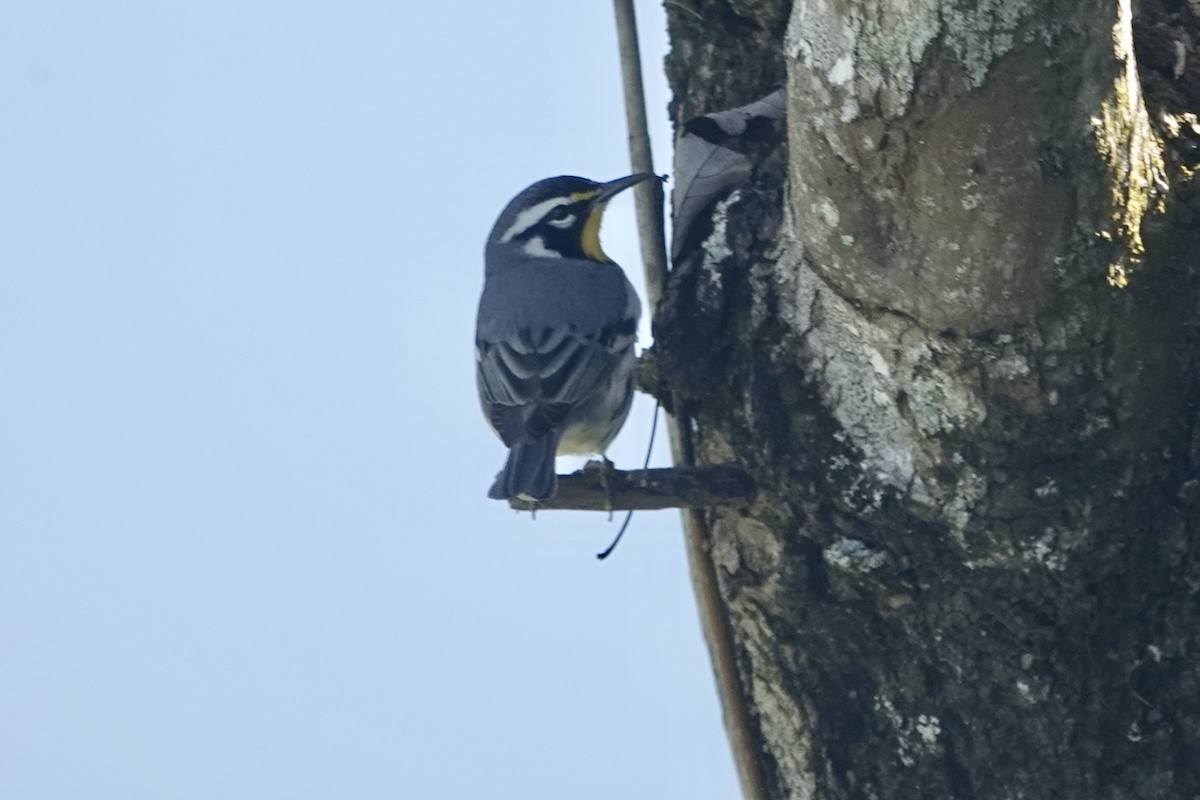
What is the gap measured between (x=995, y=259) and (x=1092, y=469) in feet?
1.75

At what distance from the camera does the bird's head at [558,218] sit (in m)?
5.66

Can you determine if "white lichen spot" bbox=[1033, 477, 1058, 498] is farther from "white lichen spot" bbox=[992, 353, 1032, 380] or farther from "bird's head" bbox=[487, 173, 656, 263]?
"bird's head" bbox=[487, 173, 656, 263]

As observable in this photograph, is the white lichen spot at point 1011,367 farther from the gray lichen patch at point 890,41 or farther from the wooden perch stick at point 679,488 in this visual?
the wooden perch stick at point 679,488

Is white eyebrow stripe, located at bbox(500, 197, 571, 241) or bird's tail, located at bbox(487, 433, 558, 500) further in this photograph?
white eyebrow stripe, located at bbox(500, 197, 571, 241)

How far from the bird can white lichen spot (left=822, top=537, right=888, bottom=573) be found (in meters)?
1.30

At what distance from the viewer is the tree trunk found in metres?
2.69

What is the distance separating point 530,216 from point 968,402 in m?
3.15

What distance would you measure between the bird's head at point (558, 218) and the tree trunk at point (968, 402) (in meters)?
2.09

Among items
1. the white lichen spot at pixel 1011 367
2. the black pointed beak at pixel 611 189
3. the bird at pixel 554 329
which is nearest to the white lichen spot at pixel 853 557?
the white lichen spot at pixel 1011 367

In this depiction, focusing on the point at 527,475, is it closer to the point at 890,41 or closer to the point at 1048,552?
the point at 1048,552

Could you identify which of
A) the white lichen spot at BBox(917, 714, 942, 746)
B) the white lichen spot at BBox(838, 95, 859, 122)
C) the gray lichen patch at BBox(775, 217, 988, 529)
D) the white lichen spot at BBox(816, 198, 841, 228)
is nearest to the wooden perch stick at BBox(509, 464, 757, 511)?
the gray lichen patch at BBox(775, 217, 988, 529)

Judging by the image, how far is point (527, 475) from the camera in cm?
432

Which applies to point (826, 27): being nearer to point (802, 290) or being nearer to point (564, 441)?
point (802, 290)

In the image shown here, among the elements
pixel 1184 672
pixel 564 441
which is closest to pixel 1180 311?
pixel 1184 672
